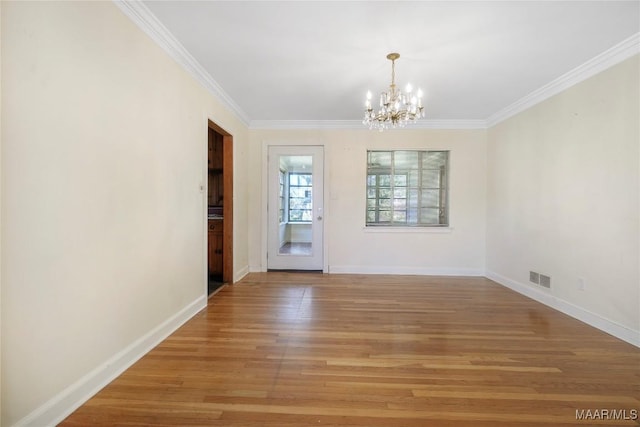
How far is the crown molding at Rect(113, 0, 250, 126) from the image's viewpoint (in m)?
2.03

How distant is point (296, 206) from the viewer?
5.04 metres

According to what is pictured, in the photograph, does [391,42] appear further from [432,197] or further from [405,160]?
[432,197]

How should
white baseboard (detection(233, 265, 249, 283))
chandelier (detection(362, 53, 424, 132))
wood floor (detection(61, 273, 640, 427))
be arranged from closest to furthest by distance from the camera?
wood floor (detection(61, 273, 640, 427))
chandelier (detection(362, 53, 424, 132))
white baseboard (detection(233, 265, 249, 283))

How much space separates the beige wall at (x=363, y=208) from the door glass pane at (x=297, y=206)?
0.30 metres

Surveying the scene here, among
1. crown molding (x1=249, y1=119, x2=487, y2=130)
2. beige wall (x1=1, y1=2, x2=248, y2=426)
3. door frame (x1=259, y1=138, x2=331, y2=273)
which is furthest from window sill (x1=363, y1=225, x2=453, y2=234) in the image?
beige wall (x1=1, y1=2, x2=248, y2=426)

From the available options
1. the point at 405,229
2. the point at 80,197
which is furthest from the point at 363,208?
the point at 80,197

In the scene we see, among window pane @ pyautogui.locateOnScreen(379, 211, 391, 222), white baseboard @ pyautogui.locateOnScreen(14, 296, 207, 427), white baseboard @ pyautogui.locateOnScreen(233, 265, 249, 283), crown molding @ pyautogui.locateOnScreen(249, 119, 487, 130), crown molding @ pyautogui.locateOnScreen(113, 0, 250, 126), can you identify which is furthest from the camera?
window pane @ pyautogui.locateOnScreen(379, 211, 391, 222)

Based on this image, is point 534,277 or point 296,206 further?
point 296,206

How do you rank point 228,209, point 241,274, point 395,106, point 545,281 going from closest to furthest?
1. point 395,106
2. point 545,281
3. point 228,209
4. point 241,274

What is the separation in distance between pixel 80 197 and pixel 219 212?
3.09 m

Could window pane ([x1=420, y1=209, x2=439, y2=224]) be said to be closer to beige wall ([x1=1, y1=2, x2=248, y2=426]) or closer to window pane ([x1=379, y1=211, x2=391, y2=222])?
window pane ([x1=379, y1=211, x2=391, y2=222])

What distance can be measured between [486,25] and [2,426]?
3.74 m

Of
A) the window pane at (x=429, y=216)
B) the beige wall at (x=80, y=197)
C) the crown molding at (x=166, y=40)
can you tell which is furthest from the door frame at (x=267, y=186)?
the beige wall at (x=80, y=197)

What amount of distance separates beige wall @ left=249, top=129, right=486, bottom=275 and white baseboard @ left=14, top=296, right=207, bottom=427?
2.66m
